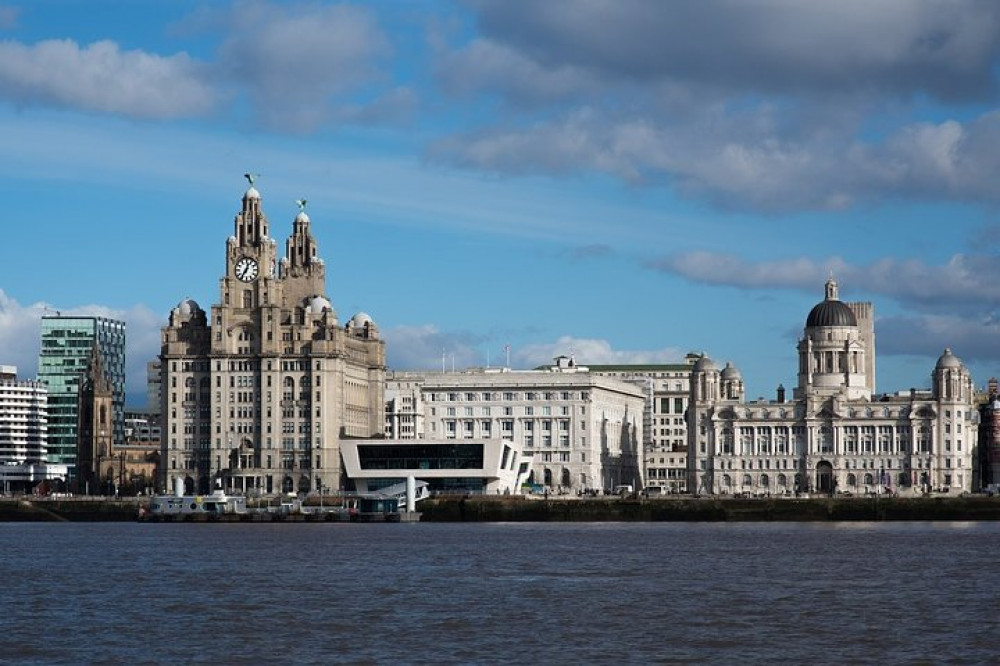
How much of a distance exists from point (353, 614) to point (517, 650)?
1351cm

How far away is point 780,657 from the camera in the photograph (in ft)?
221

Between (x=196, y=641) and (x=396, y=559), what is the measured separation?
5040 centimetres

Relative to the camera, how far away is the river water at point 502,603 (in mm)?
69438

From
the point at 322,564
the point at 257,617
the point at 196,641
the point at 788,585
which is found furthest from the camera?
the point at 322,564

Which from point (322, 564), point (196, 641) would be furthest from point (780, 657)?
point (322, 564)

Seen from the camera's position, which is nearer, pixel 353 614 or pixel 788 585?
pixel 353 614

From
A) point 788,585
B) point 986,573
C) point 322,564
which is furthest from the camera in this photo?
point 322,564

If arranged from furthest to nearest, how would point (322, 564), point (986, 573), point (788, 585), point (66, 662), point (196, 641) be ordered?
point (322, 564) < point (986, 573) < point (788, 585) < point (196, 641) < point (66, 662)

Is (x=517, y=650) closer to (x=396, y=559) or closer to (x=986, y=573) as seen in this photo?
(x=986, y=573)

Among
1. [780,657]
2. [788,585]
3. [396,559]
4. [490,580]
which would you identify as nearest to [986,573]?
[788,585]

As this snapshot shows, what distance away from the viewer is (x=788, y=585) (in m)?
97.1

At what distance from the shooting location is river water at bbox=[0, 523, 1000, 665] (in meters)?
69.4

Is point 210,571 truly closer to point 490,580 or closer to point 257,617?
point 490,580

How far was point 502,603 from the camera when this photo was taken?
285ft
